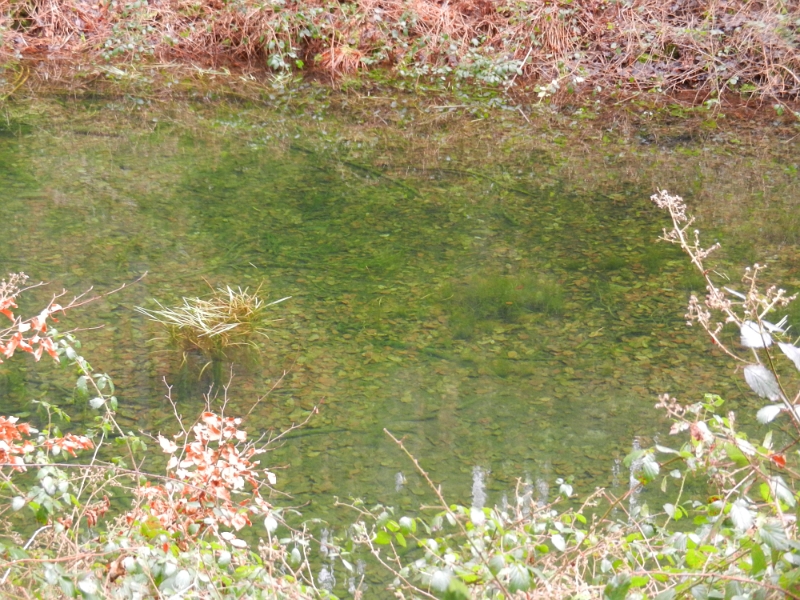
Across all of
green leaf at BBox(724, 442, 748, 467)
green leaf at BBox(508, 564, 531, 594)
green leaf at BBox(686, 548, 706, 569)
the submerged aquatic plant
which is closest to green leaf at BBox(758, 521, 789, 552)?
green leaf at BBox(724, 442, 748, 467)

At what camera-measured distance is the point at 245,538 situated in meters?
2.43

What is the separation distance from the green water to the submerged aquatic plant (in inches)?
2.8

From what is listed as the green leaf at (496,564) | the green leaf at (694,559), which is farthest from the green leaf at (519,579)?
the green leaf at (694,559)

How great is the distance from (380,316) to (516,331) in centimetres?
61

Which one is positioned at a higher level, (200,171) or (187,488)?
(187,488)

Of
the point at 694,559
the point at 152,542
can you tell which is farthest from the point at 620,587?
the point at 152,542

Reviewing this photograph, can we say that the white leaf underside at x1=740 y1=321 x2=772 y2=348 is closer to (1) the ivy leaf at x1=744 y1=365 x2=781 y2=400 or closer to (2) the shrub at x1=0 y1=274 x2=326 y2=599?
(1) the ivy leaf at x1=744 y1=365 x2=781 y2=400

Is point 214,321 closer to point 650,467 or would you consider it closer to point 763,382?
point 650,467

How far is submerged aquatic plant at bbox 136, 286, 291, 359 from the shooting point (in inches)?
135

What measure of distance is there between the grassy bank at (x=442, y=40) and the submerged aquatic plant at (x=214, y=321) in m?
4.17

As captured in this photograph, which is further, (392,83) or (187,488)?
(392,83)

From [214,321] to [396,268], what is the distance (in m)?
1.06

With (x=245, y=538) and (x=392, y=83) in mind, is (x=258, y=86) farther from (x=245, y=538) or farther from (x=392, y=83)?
(x=245, y=538)

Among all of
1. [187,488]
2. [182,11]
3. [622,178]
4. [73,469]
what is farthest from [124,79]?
[187,488]
